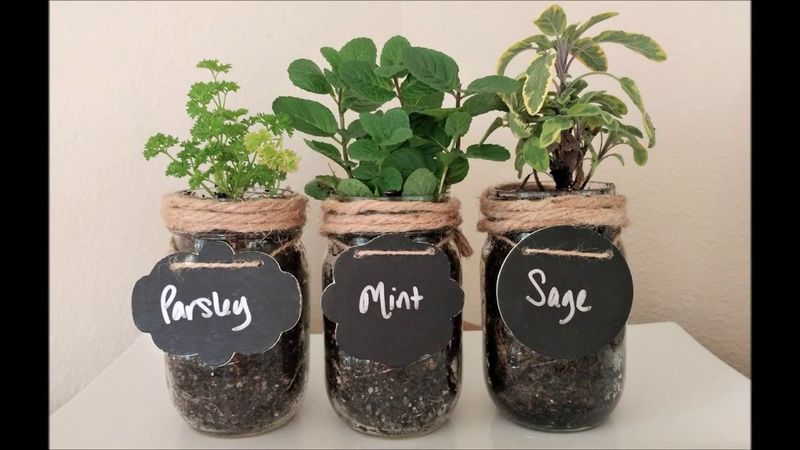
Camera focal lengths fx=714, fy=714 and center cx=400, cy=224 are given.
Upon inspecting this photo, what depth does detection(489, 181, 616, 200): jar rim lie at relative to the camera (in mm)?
796

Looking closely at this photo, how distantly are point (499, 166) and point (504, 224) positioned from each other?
504 mm

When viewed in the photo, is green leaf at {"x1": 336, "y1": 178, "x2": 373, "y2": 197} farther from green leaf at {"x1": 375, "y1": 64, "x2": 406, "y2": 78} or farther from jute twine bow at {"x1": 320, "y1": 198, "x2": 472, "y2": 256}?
green leaf at {"x1": 375, "y1": 64, "x2": 406, "y2": 78}

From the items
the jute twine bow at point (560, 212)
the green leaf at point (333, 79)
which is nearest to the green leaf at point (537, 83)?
the jute twine bow at point (560, 212)

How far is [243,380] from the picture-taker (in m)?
0.78

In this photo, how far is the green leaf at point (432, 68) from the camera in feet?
2.52

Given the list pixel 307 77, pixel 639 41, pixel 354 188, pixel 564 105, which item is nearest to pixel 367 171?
pixel 354 188

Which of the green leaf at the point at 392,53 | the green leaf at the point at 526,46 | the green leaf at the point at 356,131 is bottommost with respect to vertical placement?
the green leaf at the point at 356,131

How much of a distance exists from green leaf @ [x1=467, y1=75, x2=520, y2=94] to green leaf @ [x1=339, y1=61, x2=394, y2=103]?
10 cm

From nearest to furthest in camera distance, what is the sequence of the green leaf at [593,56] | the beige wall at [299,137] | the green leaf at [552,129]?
the green leaf at [552,129]
the green leaf at [593,56]
the beige wall at [299,137]

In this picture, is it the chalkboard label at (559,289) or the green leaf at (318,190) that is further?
the green leaf at (318,190)

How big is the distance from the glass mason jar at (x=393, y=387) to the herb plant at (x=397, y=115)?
1.7 inches

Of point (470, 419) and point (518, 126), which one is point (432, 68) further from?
point (470, 419)

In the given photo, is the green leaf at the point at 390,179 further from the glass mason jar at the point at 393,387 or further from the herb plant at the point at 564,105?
the herb plant at the point at 564,105
